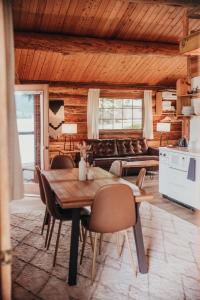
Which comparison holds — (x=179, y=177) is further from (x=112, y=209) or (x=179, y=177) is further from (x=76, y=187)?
(x=112, y=209)

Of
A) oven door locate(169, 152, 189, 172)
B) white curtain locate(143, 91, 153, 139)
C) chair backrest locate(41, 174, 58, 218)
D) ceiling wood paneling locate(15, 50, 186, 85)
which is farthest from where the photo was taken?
white curtain locate(143, 91, 153, 139)

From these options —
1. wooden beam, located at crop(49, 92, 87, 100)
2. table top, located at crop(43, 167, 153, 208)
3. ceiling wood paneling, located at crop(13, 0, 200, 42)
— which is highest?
ceiling wood paneling, located at crop(13, 0, 200, 42)

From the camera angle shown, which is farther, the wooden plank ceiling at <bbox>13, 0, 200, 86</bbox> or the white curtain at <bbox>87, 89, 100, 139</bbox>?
the white curtain at <bbox>87, 89, 100, 139</bbox>

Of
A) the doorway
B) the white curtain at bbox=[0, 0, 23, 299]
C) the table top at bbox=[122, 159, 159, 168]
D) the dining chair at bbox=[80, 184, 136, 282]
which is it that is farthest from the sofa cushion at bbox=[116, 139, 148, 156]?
the white curtain at bbox=[0, 0, 23, 299]

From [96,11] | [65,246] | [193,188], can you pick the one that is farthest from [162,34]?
[65,246]

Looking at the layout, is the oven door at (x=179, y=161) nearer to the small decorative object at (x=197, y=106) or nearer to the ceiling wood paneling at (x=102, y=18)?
the small decorative object at (x=197, y=106)

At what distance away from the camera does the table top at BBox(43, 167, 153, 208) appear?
2965 mm

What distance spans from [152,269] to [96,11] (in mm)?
4706

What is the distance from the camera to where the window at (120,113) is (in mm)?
9469

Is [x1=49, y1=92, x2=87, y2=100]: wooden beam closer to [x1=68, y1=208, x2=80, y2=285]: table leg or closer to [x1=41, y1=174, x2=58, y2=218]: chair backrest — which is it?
[x1=41, y1=174, x2=58, y2=218]: chair backrest

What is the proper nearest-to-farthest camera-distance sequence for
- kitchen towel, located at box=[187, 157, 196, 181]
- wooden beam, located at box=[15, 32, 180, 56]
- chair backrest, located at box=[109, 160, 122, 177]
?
chair backrest, located at box=[109, 160, 122, 177]
kitchen towel, located at box=[187, 157, 196, 181]
wooden beam, located at box=[15, 32, 180, 56]

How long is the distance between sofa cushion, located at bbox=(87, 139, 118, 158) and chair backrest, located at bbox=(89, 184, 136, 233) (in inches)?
219

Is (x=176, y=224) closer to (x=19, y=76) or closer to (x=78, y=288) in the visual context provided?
(x=78, y=288)

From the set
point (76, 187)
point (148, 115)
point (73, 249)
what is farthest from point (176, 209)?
point (148, 115)
